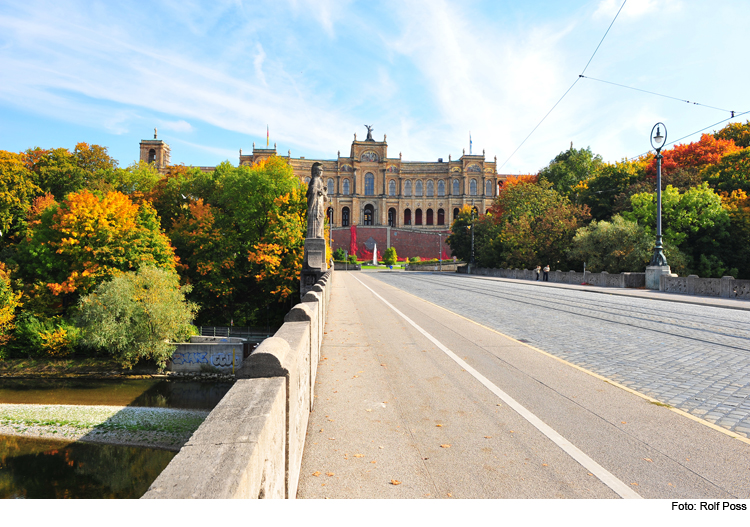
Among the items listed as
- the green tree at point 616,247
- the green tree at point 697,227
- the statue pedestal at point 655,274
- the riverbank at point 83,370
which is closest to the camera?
the statue pedestal at point 655,274

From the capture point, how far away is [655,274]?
84.4 feet

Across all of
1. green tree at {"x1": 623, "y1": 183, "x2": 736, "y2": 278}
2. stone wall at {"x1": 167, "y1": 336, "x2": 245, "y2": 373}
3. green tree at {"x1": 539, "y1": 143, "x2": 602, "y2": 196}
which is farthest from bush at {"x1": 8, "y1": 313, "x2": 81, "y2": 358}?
green tree at {"x1": 539, "y1": 143, "x2": 602, "y2": 196}

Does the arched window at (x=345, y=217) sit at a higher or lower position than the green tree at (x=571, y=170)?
lower

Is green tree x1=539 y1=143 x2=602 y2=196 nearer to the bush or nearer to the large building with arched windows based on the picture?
the large building with arched windows

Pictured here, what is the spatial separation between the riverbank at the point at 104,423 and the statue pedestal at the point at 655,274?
26.7m

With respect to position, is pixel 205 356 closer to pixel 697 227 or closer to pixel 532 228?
pixel 532 228

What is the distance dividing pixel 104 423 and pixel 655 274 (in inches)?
1242

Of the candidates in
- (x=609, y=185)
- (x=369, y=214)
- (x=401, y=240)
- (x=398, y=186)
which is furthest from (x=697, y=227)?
(x=369, y=214)

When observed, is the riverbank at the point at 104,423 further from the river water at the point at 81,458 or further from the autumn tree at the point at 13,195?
the autumn tree at the point at 13,195

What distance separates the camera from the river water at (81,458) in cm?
1722

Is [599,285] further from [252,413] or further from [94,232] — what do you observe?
[94,232]

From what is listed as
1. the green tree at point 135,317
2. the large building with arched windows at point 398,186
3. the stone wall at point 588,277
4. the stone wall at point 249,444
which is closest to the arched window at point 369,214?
the large building with arched windows at point 398,186

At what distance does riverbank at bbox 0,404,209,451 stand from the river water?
20.2 inches

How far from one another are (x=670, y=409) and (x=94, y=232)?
33.7 m
